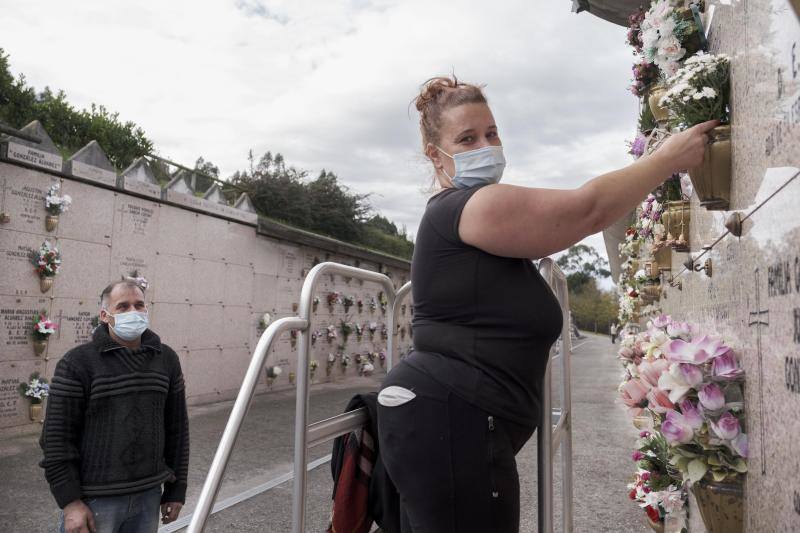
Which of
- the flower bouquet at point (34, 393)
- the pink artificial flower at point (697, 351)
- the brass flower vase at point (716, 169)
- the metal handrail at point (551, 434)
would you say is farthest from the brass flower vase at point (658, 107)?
the flower bouquet at point (34, 393)

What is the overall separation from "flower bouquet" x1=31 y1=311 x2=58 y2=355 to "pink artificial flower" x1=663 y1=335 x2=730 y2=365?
7513 millimetres

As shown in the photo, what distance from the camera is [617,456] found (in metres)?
6.42

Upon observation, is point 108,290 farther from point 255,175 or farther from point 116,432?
point 255,175

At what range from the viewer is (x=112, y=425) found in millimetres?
2859

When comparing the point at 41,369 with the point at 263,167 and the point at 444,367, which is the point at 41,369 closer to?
the point at 444,367

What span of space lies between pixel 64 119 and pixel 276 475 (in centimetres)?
1802

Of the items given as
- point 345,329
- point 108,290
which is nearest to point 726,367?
point 108,290

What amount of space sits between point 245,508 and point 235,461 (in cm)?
148

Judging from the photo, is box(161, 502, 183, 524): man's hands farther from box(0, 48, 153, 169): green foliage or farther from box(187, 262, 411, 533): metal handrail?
box(0, 48, 153, 169): green foliage

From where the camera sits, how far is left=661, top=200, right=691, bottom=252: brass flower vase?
116 inches

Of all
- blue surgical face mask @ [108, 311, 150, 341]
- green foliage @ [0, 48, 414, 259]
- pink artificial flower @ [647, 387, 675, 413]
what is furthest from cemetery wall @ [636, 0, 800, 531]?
green foliage @ [0, 48, 414, 259]

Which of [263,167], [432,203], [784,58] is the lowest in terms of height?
[432,203]

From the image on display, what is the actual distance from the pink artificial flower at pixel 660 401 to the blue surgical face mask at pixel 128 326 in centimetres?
245

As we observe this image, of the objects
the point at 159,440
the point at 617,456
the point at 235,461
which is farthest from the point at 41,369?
the point at 617,456
